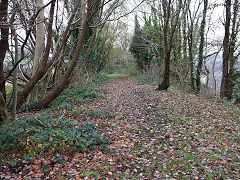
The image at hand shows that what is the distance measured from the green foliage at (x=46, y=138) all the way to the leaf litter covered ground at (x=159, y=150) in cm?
23

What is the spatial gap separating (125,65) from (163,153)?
29.1 m

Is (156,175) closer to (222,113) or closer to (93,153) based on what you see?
(93,153)

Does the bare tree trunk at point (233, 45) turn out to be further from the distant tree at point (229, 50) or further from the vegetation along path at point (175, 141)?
the vegetation along path at point (175, 141)

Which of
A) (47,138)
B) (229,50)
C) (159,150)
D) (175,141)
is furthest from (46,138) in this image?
(229,50)

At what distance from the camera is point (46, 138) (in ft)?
14.9

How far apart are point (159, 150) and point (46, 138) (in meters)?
3.03

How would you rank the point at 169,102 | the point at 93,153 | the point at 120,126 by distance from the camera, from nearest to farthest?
the point at 93,153, the point at 120,126, the point at 169,102

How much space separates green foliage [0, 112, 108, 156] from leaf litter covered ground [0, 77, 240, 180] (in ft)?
0.75

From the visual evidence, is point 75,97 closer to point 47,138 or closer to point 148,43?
point 47,138

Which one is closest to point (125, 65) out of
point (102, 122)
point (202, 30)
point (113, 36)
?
point (113, 36)

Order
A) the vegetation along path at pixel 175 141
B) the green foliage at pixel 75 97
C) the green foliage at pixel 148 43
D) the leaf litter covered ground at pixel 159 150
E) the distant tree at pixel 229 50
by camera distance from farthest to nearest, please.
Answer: the green foliage at pixel 148 43 → the distant tree at pixel 229 50 → the green foliage at pixel 75 97 → the vegetation along path at pixel 175 141 → the leaf litter covered ground at pixel 159 150

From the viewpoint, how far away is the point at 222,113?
7.88 metres

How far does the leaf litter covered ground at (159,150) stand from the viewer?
3848 millimetres

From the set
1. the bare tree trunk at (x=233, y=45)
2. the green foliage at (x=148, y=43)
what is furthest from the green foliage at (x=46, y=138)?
the green foliage at (x=148, y=43)
